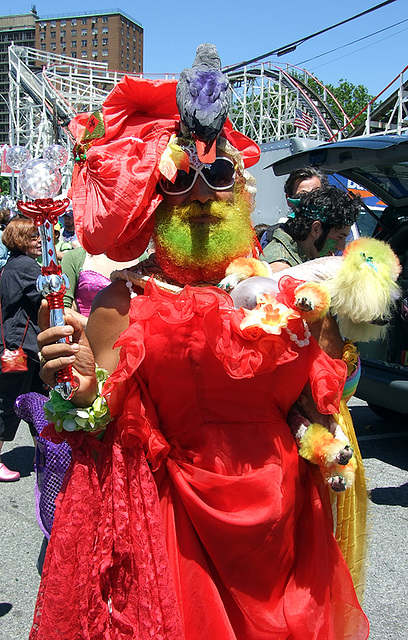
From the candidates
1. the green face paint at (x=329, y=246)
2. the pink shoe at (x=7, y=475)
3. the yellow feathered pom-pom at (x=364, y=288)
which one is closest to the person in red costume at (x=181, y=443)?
the yellow feathered pom-pom at (x=364, y=288)

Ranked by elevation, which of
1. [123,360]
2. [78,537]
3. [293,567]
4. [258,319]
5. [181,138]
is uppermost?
[181,138]

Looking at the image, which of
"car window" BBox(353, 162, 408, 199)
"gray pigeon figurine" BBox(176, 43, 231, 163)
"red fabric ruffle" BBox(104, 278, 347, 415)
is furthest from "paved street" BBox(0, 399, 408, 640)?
"car window" BBox(353, 162, 408, 199)

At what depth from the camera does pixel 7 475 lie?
430 cm

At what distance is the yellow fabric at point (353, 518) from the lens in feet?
5.96

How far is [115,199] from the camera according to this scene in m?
1.56

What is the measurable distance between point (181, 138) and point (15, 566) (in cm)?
266

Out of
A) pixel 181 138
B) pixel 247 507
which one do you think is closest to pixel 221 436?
pixel 247 507

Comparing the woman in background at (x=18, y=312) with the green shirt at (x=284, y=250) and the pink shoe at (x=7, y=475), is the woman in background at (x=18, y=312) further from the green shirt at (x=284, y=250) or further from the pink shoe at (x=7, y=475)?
the green shirt at (x=284, y=250)

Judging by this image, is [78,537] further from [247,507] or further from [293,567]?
[293,567]

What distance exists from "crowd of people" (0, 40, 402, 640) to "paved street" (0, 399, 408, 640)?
1.93ft

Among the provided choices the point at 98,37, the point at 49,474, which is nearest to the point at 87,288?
the point at 49,474

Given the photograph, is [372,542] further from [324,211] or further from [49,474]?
[49,474]

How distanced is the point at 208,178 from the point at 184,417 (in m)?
0.72

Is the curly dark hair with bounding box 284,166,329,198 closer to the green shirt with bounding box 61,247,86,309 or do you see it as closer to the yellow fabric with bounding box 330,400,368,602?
the green shirt with bounding box 61,247,86,309
